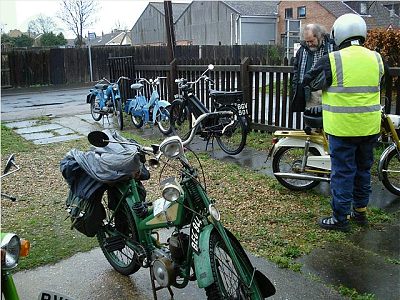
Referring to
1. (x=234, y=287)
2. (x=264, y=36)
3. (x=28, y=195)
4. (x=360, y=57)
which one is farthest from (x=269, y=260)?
(x=264, y=36)

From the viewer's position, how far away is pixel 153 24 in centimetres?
5894

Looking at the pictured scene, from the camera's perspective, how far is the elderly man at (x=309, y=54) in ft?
19.0

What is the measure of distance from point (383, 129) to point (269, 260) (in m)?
2.20

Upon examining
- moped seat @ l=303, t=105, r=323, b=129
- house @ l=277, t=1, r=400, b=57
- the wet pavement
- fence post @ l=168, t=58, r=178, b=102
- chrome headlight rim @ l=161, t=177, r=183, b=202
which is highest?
house @ l=277, t=1, r=400, b=57

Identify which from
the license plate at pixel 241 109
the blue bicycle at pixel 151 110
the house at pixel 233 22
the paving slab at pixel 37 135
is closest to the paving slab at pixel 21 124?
the paving slab at pixel 37 135

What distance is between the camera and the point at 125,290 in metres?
3.43

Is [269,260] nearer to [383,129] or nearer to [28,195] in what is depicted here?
[383,129]

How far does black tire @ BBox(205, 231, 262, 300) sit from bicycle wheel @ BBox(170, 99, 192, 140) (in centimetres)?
589

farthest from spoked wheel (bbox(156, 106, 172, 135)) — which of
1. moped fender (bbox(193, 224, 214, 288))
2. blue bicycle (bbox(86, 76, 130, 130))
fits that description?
moped fender (bbox(193, 224, 214, 288))

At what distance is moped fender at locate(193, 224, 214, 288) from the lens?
101 inches

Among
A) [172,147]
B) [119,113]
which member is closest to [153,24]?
[119,113]

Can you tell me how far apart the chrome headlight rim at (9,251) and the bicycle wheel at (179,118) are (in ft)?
21.4

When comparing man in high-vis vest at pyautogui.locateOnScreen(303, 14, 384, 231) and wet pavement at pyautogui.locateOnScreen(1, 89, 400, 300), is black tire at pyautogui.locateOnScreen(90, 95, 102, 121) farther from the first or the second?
man in high-vis vest at pyautogui.locateOnScreen(303, 14, 384, 231)

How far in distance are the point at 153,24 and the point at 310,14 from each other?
2432 centimetres
